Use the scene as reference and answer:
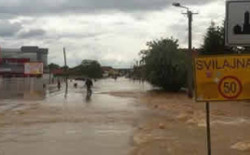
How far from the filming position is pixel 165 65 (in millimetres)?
64750

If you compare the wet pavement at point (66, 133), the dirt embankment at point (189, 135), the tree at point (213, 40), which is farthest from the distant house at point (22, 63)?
the dirt embankment at point (189, 135)

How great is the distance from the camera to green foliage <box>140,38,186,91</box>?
64438 millimetres

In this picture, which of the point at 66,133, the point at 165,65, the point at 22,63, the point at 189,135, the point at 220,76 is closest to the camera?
the point at 220,76

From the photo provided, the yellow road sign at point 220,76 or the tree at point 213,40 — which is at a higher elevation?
the tree at point 213,40

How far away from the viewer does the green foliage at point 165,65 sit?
211 ft

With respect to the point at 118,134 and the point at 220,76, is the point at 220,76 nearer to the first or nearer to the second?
the point at 220,76

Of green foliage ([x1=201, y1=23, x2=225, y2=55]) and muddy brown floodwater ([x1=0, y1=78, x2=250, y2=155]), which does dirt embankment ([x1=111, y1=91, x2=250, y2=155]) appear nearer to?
muddy brown floodwater ([x1=0, y1=78, x2=250, y2=155])

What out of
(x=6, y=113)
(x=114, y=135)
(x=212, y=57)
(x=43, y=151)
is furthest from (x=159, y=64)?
(x=212, y=57)

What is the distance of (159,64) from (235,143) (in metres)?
47.8

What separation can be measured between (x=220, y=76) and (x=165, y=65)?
183ft

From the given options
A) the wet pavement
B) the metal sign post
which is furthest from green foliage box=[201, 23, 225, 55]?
the metal sign post

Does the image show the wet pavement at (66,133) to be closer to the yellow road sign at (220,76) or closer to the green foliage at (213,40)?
the yellow road sign at (220,76)

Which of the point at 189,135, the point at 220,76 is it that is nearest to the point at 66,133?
the point at 189,135

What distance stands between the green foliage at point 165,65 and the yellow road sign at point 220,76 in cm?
5485
